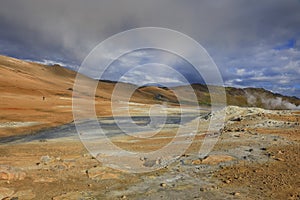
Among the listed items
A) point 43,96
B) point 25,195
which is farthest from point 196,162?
point 43,96

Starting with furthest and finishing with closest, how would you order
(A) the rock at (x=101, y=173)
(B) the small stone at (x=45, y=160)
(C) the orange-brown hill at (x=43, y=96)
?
(C) the orange-brown hill at (x=43, y=96), (B) the small stone at (x=45, y=160), (A) the rock at (x=101, y=173)

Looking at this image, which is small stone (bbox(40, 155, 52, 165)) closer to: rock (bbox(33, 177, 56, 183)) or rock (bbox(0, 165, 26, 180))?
rock (bbox(0, 165, 26, 180))

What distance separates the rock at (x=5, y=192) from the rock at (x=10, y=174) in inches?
37.2

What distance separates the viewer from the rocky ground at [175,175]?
8594 mm

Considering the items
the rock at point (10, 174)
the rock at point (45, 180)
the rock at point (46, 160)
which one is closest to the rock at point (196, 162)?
the rock at point (45, 180)

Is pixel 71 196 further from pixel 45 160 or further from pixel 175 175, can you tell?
pixel 45 160

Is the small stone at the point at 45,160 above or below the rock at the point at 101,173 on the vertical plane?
above

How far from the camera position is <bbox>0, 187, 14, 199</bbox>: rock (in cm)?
855

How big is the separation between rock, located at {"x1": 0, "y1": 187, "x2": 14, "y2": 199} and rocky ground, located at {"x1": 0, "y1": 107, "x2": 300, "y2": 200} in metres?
0.03

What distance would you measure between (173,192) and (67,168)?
15.6ft

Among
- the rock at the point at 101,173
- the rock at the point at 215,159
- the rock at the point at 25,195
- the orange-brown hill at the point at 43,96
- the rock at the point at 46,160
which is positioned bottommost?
the rock at the point at 25,195

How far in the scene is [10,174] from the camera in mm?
9977

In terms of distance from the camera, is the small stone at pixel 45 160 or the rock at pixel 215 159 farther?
the small stone at pixel 45 160

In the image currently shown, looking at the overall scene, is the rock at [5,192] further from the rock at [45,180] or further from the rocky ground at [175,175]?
the rock at [45,180]
